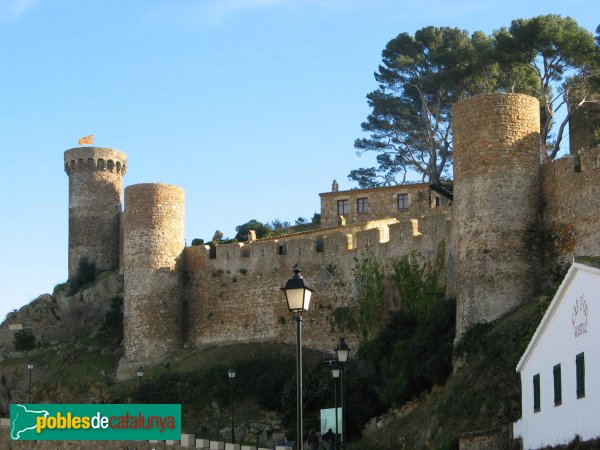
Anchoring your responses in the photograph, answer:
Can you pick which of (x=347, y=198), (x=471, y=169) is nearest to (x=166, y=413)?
(x=471, y=169)

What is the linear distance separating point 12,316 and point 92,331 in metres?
5.12

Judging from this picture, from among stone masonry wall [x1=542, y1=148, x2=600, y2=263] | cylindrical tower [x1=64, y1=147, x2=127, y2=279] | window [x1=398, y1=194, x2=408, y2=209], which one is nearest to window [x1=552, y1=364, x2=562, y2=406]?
stone masonry wall [x1=542, y1=148, x2=600, y2=263]

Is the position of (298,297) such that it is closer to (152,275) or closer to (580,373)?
(580,373)

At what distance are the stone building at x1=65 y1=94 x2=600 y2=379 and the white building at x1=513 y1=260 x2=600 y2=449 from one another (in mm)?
7807

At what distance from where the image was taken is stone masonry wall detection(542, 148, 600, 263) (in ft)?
111

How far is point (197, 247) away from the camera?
172ft

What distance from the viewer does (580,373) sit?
22.5m

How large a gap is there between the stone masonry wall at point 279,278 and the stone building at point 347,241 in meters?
0.05

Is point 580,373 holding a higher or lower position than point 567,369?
lower

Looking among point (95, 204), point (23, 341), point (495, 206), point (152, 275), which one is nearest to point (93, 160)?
point (95, 204)

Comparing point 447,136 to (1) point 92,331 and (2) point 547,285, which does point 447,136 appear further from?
(2) point 547,285

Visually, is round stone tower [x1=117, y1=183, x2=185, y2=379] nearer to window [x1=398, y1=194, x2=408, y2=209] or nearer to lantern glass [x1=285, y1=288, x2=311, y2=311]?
window [x1=398, y1=194, x2=408, y2=209]

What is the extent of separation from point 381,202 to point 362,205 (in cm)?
108

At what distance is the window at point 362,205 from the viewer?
205ft
